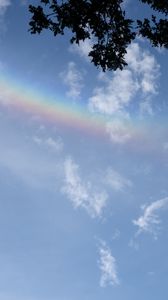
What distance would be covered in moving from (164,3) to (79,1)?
344cm

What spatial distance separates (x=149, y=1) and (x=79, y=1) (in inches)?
115

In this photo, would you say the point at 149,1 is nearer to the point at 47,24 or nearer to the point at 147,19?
the point at 147,19

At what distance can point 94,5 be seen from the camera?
15.2 m

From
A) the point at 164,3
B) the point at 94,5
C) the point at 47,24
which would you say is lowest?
the point at 47,24

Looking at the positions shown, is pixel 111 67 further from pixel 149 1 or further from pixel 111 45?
pixel 149 1

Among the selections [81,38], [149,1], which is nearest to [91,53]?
[81,38]

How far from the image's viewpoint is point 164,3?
50.1 ft

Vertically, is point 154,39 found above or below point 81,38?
above

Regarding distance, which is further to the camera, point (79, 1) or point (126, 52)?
point (126, 52)

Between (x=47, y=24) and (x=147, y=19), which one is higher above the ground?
(x=147, y=19)

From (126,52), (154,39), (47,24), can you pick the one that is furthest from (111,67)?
(47,24)

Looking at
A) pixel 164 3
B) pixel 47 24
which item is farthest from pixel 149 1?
pixel 47 24

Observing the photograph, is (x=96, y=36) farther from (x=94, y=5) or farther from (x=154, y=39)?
(x=154, y=39)

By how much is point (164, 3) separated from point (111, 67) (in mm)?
3288
